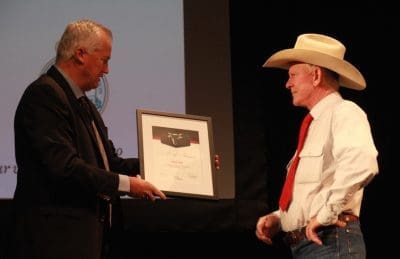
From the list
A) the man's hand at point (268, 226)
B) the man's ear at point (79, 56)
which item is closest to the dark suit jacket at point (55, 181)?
the man's ear at point (79, 56)

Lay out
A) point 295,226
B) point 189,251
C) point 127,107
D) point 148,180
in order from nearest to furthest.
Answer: point 295,226, point 148,180, point 127,107, point 189,251

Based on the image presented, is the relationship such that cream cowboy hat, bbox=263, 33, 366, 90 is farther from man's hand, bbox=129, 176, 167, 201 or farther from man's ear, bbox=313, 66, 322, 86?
man's hand, bbox=129, 176, 167, 201

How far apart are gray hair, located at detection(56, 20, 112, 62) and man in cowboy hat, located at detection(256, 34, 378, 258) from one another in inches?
28.6

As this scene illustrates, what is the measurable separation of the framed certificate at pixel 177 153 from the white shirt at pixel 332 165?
492mm

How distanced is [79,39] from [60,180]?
1.93 feet

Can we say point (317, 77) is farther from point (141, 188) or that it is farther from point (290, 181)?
point (141, 188)

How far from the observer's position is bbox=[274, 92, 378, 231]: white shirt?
2.31 m

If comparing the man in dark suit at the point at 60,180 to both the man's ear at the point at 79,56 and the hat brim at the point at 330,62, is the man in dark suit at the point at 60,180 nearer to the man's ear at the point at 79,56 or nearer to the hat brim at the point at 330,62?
the man's ear at the point at 79,56

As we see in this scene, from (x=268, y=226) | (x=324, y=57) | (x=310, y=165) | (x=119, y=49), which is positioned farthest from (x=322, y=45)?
(x=119, y=49)

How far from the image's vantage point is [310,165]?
8.30 feet

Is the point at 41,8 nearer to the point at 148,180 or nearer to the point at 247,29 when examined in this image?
the point at 247,29

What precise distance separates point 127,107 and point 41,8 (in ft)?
2.44

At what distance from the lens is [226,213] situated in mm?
3992

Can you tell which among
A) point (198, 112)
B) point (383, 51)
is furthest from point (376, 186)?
point (198, 112)
